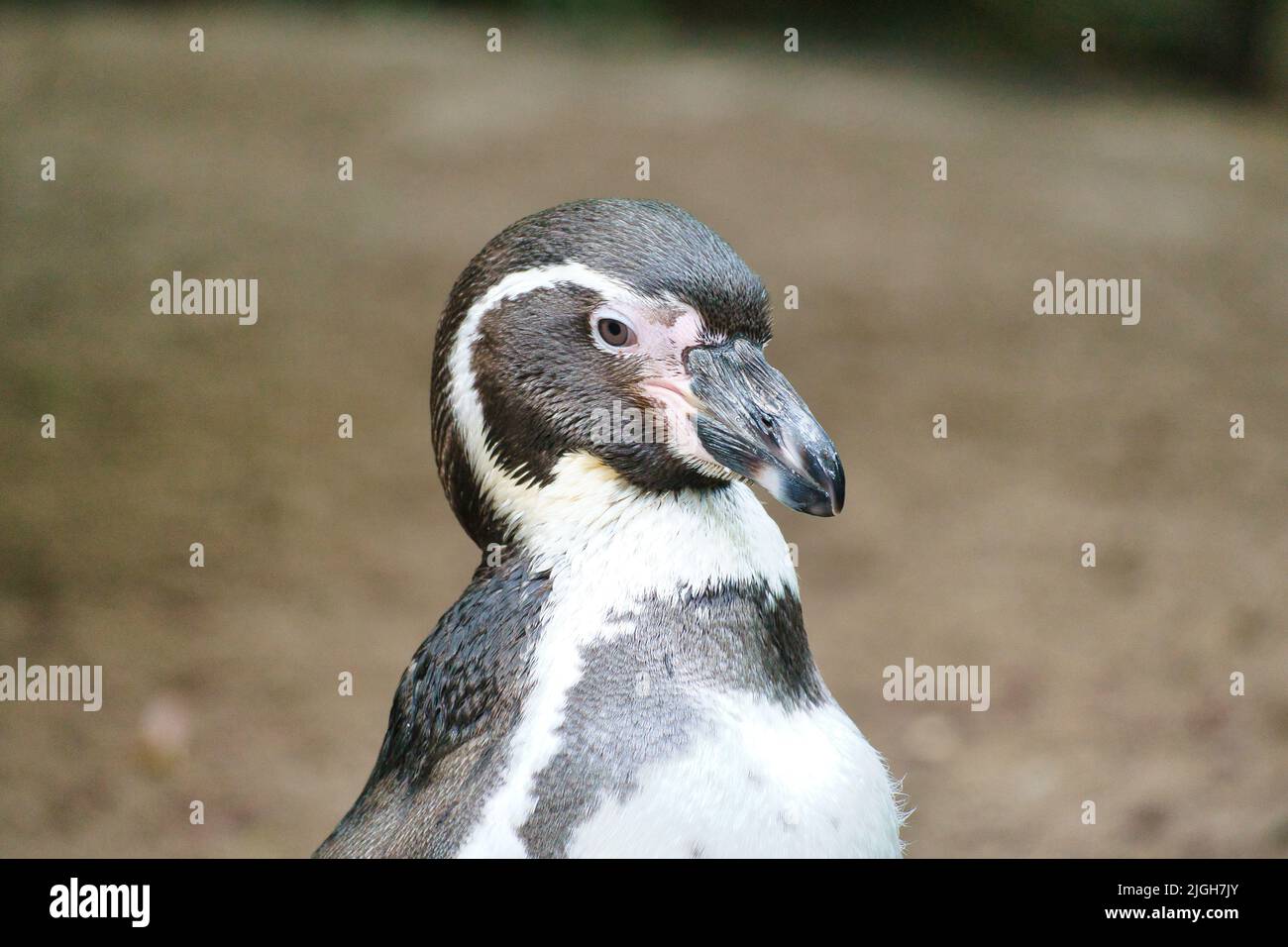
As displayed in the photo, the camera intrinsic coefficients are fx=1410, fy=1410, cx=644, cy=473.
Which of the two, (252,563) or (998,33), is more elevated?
(998,33)

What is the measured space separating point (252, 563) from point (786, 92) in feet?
21.8

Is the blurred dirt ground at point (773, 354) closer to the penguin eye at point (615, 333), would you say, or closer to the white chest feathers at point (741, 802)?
the white chest feathers at point (741, 802)

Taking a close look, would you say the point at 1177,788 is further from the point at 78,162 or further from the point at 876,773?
the point at 78,162

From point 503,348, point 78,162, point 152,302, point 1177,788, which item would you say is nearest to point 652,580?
point 503,348

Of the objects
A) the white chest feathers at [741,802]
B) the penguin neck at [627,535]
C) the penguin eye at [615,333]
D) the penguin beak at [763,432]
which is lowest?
the white chest feathers at [741,802]

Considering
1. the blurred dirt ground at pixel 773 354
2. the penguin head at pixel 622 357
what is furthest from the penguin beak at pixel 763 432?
the blurred dirt ground at pixel 773 354

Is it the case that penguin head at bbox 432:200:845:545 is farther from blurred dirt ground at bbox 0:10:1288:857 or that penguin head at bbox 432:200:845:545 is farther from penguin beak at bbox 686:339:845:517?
blurred dirt ground at bbox 0:10:1288:857

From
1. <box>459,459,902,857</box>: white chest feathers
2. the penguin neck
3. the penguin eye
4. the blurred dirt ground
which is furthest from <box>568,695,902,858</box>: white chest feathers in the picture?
the blurred dirt ground

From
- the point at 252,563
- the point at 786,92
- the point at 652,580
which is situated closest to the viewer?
the point at 652,580

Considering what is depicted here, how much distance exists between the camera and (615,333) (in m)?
2.36

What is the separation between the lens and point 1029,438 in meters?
7.14

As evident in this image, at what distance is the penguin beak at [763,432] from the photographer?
7.37 feet

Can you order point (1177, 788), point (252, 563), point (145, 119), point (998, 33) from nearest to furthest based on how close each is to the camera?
point (1177, 788)
point (252, 563)
point (145, 119)
point (998, 33)

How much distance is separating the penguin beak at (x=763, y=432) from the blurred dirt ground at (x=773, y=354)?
277 cm
